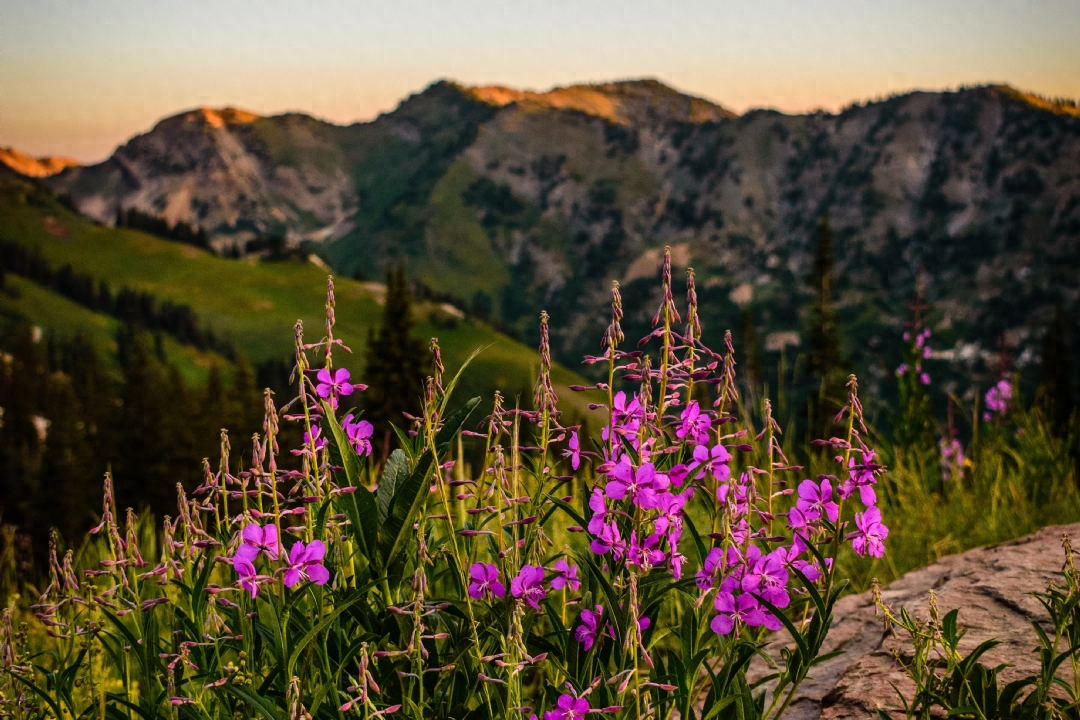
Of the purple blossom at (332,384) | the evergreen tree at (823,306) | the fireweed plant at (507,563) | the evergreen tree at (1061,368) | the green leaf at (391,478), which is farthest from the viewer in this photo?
the evergreen tree at (823,306)

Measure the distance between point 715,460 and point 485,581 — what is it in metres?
1.04

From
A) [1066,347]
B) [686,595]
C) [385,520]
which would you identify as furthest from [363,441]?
[1066,347]

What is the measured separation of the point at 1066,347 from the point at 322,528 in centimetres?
4843

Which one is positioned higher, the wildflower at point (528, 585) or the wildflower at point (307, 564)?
the wildflower at point (307, 564)

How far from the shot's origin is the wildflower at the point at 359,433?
3.57 metres

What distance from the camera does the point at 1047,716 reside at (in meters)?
3.34

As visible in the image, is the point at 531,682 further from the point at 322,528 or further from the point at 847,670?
the point at 322,528

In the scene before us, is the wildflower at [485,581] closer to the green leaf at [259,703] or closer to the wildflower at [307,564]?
the wildflower at [307,564]

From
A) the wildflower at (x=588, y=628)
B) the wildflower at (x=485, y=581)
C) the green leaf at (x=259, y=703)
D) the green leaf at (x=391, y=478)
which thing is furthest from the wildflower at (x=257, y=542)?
the wildflower at (x=588, y=628)

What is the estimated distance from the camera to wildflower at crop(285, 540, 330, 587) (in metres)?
2.80

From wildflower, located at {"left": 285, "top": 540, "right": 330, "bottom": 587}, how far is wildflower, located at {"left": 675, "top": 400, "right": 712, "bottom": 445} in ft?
4.72

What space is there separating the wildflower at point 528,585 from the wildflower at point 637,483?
0.46 m

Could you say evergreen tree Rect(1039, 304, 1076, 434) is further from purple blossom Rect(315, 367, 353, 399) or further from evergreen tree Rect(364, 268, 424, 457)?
purple blossom Rect(315, 367, 353, 399)

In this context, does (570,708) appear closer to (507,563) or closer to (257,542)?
(507,563)
